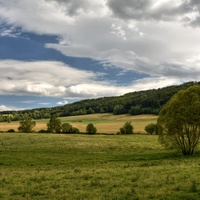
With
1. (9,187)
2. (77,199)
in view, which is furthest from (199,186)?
(9,187)

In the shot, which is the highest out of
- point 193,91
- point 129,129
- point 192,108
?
point 193,91

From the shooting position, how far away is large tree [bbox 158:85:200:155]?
4256 centimetres

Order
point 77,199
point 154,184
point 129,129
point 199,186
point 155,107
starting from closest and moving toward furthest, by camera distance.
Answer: point 77,199 < point 199,186 < point 154,184 < point 129,129 < point 155,107

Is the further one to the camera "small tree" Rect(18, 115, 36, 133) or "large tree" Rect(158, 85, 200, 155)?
"small tree" Rect(18, 115, 36, 133)

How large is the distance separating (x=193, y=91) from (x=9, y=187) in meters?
35.2

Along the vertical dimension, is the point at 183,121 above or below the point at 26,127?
above

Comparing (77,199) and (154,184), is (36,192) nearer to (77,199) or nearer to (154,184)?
(77,199)

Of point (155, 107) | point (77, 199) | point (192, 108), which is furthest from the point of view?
point (155, 107)

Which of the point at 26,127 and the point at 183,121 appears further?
the point at 26,127

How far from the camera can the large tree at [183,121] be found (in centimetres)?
4256

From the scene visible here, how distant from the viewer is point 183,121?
1692 inches

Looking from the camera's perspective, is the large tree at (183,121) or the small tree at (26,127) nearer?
the large tree at (183,121)

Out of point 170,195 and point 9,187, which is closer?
point 170,195

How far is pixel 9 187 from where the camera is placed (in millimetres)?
18016
